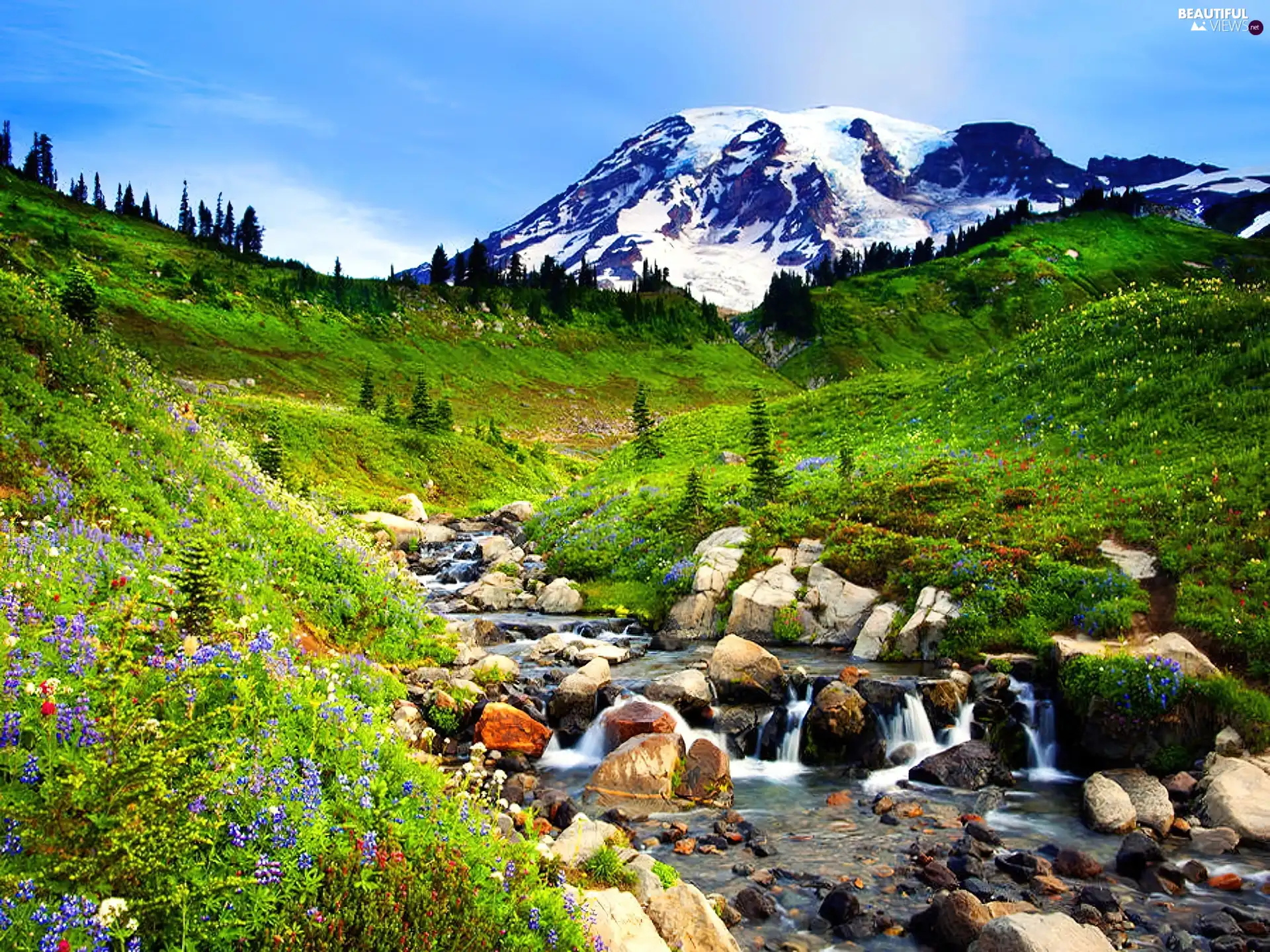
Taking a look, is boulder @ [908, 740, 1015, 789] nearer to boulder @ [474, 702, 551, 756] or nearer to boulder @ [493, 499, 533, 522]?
boulder @ [474, 702, 551, 756]

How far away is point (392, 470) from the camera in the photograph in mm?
49969

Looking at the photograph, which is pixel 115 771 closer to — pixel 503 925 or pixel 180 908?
pixel 180 908

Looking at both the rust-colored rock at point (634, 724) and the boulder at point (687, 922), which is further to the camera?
the rust-colored rock at point (634, 724)

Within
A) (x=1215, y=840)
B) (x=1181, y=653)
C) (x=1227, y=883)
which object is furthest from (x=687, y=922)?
(x=1181, y=653)

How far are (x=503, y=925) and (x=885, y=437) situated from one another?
31.8 metres

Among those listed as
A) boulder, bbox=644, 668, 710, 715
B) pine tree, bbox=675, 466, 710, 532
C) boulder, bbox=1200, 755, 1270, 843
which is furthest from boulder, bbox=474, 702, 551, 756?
pine tree, bbox=675, 466, 710, 532

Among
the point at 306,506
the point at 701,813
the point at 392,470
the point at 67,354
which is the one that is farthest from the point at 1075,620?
the point at 392,470

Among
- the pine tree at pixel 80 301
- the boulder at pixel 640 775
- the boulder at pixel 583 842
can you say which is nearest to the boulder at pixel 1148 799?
the boulder at pixel 640 775

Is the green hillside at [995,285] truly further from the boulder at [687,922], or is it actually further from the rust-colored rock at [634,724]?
the boulder at [687,922]

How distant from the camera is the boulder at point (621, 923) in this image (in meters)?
6.16

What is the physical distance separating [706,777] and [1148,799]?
6.87 metres

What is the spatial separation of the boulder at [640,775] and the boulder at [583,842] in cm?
316

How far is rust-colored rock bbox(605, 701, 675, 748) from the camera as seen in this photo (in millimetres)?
13633

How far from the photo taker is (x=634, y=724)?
45.1 ft
